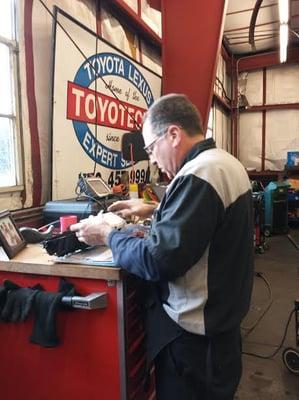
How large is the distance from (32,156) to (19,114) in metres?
0.23

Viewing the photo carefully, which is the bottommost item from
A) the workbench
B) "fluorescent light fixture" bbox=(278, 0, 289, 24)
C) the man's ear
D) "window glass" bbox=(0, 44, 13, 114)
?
the workbench

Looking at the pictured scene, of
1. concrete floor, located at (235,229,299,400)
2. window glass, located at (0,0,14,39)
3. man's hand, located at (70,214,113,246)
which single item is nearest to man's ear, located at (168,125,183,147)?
man's hand, located at (70,214,113,246)

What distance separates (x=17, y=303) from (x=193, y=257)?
647 mm

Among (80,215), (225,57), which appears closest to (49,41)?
(80,215)

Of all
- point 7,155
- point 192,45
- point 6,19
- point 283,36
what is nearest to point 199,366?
point 7,155

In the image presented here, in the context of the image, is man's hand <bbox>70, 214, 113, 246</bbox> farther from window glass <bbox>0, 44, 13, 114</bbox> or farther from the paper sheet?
window glass <bbox>0, 44, 13, 114</bbox>

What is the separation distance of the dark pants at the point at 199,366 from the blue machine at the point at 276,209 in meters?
5.40

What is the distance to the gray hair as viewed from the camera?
1.10 m

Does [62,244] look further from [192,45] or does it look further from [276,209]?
[276,209]

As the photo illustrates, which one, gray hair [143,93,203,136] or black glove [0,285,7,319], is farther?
black glove [0,285,7,319]

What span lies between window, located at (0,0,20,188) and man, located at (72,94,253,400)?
2.91ft

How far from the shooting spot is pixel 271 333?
2.72 meters

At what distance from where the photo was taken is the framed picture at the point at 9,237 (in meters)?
1.33

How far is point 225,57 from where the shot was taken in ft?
24.3
